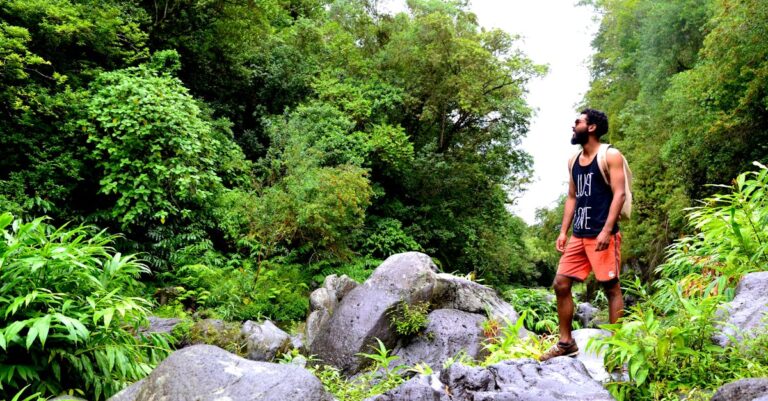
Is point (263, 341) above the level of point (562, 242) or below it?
below

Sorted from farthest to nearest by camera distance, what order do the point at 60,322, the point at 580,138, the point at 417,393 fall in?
the point at 580,138
the point at 60,322
the point at 417,393

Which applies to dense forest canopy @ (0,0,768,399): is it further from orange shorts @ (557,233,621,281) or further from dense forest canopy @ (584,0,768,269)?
orange shorts @ (557,233,621,281)

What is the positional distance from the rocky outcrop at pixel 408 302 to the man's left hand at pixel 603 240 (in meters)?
2.64

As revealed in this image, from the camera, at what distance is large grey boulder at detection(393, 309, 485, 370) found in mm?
5798

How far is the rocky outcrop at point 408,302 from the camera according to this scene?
5832 millimetres

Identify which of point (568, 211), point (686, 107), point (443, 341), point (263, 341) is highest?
point (686, 107)

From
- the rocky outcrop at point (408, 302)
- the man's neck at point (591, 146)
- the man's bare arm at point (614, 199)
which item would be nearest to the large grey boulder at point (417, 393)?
the man's bare arm at point (614, 199)

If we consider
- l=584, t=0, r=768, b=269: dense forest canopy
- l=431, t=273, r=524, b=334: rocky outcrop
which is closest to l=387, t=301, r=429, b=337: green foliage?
l=431, t=273, r=524, b=334: rocky outcrop

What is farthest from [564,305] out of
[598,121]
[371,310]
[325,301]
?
[325,301]

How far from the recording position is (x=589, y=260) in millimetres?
3654

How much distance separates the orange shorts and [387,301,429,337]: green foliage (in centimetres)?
252

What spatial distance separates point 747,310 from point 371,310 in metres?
3.86

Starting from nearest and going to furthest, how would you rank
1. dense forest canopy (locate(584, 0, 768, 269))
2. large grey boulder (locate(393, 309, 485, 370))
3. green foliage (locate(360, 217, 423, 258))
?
large grey boulder (locate(393, 309, 485, 370))
dense forest canopy (locate(584, 0, 768, 269))
green foliage (locate(360, 217, 423, 258))

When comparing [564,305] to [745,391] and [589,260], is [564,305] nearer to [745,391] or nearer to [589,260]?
[589,260]
